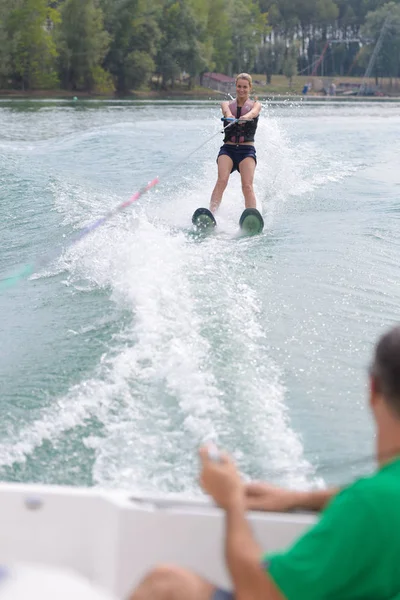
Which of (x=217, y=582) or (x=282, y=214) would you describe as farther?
(x=282, y=214)

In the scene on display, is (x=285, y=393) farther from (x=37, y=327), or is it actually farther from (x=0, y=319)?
(x=0, y=319)

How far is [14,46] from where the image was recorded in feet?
161

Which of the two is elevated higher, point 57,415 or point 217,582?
point 217,582

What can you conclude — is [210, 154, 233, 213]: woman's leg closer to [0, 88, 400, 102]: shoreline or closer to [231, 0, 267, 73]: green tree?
[0, 88, 400, 102]: shoreline

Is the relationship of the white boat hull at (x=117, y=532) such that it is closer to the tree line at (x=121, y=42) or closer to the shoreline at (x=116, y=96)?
the shoreline at (x=116, y=96)

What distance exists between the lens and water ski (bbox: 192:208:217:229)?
27.9 ft

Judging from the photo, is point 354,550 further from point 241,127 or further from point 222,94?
point 222,94

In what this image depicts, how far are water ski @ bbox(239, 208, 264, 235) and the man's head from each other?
6869 mm

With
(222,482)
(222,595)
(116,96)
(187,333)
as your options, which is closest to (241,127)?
(187,333)

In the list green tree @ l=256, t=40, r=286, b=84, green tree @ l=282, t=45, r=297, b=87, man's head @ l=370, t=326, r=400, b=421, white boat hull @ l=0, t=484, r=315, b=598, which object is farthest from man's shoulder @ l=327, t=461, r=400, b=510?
green tree @ l=256, t=40, r=286, b=84

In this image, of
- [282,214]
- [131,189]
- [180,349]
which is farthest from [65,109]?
[180,349]

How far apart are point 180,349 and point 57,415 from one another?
0.92 meters

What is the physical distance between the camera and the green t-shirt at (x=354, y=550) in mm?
1521

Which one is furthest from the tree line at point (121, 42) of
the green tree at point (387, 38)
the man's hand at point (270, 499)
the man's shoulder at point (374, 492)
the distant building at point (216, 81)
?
the man's shoulder at point (374, 492)
